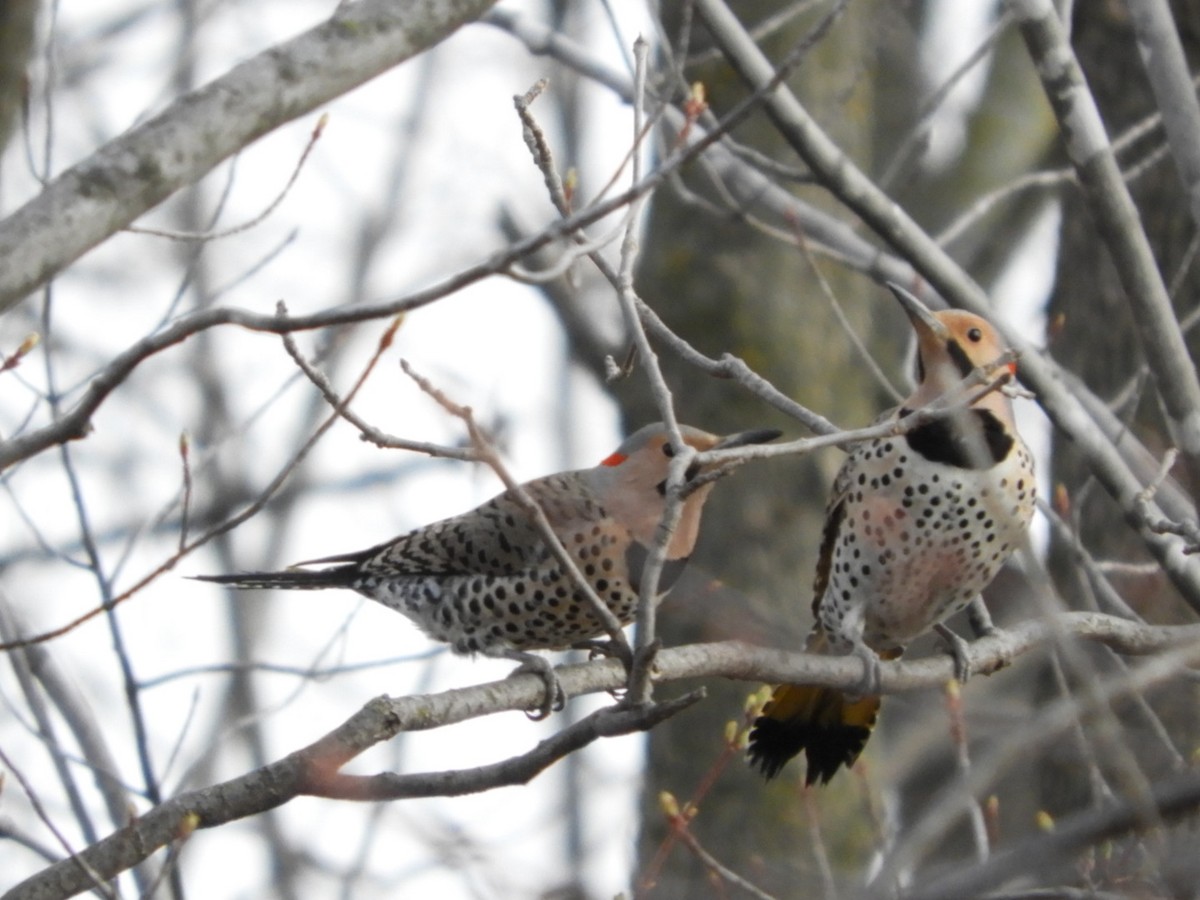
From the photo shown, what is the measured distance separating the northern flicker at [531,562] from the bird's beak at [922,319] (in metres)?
0.56

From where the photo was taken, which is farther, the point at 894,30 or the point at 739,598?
the point at 894,30

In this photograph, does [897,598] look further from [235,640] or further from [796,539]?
[235,640]

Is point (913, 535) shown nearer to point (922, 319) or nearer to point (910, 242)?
point (922, 319)

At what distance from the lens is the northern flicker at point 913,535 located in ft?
16.1

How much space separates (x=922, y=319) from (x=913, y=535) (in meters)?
0.63

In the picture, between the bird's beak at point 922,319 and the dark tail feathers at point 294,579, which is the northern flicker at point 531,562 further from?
the bird's beak at point 922,319

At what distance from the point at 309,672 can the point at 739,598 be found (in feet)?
4.60

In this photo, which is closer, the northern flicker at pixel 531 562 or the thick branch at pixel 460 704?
the thick branch at pixel 460 704

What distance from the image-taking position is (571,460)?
33.2 feet

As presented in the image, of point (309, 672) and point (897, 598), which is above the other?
point (309, 672)

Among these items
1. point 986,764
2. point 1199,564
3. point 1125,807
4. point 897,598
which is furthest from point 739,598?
point 1125,807

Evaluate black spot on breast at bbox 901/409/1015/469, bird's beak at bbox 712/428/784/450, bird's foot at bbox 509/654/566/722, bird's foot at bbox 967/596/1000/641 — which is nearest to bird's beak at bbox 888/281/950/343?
black spot on breast at bbox 901/409/1015/469

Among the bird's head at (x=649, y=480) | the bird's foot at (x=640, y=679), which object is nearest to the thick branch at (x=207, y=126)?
the bird's foot at (x=640, y=679)

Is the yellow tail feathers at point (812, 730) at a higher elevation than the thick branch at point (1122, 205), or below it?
below
